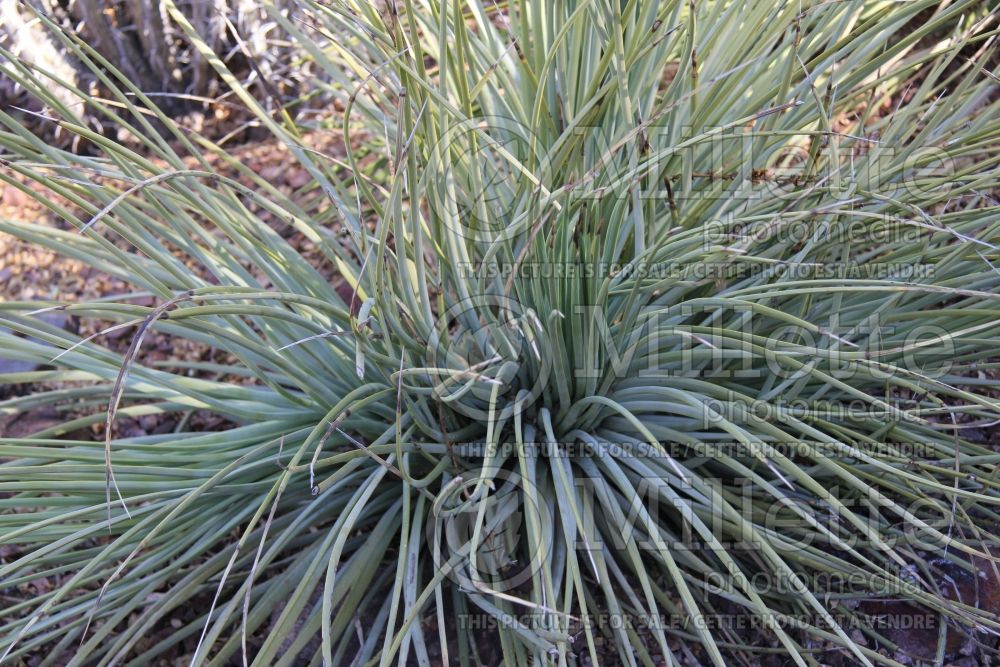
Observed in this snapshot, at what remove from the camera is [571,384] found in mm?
1394

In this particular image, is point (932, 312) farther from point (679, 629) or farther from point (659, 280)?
point (679, 629)

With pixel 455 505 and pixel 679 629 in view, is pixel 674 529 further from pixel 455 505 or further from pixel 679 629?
pixel 455 505

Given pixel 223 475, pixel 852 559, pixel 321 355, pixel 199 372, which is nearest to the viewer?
pixel 223 475

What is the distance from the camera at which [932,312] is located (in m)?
1.26

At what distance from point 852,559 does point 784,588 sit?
0.19m

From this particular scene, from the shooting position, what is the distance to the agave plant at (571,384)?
121 centimetres

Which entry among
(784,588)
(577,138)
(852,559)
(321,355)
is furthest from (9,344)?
(852,559)

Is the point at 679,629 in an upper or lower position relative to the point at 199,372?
lower

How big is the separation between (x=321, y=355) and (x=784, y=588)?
0.88 meters

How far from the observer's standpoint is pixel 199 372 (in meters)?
1.99

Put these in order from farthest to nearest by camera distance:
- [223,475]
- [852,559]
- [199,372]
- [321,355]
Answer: [199,372] → [321,355] → [852,559] → [223,475]

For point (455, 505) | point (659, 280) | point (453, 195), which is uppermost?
point (453, 195)

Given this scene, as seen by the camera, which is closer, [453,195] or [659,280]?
[659,280]

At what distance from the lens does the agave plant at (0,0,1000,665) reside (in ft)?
3.95
